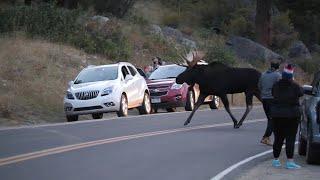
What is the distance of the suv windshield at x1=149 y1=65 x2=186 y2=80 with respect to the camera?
31.4 metres

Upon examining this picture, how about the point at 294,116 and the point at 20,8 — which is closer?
the point at 294,116

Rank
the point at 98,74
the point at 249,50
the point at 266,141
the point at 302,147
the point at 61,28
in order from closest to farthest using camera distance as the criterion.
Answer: the point at 302,147 < the point at 266,141 < the point at 98,74 < the point at 61,28 < the point at 249,50

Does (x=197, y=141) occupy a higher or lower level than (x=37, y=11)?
lower

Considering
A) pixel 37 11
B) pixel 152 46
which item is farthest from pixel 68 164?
pixel 152 46

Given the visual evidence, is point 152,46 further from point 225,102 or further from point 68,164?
point 68,164

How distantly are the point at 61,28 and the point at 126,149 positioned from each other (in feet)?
75.3

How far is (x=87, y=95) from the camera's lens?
2575 centimetres

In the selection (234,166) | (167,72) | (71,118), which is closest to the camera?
(234,166)

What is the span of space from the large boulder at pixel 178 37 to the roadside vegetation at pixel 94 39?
0.07 meters

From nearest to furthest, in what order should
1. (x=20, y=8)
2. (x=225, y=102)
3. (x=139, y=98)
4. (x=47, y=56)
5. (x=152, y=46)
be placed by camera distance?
(x=225, y=102) < (x=139, y=98) < (x=47, y=56) < (x=20, y=8) < (x=152, y=46)

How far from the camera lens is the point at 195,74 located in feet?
76.3

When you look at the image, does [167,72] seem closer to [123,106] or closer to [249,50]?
[123,106]

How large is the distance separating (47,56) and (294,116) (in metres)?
22.4

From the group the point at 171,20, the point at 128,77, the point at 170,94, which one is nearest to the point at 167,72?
the point at 170,94
